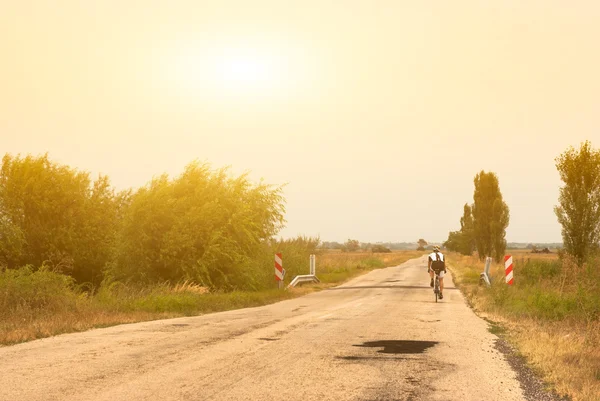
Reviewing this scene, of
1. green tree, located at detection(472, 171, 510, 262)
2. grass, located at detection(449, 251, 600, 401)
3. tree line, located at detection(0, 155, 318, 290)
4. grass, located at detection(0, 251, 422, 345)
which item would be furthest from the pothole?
green tree, located at detection(472, 171, 510, 262)

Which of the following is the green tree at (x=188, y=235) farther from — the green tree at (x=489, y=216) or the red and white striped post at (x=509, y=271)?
the green tree at (x=489, y=216)

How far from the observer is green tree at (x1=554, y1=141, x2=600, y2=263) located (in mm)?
30672

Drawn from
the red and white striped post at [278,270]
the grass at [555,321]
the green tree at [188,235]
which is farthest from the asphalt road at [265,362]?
the red and white striped post at [278,270]

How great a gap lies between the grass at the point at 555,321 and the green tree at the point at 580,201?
10.7 ft

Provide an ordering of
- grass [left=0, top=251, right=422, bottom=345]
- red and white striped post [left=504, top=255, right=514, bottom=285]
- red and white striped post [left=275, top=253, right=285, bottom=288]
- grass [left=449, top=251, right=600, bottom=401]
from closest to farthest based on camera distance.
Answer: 1. grass [left=449, top=251, right=600, bottom=401]
2. grass [left=0, top=251, right=422, bottom=345]
3. red and white striped post [left=504, top=255, right=514, bottom=285]
4. red and white striped post [left=275, top=253, right=285, bottom=288]

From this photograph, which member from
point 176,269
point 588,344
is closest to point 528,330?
point 588,344

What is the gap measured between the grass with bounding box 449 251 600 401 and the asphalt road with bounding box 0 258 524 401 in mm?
696

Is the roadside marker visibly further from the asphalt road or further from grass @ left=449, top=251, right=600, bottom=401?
the asphalt road

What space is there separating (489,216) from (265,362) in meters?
54.2

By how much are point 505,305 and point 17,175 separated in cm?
1997

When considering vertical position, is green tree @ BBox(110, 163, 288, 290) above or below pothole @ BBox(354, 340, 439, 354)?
above

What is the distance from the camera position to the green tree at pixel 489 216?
58781 mm

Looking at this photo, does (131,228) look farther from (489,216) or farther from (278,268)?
(489,216)

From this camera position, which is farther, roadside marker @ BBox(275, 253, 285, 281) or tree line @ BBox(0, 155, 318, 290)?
roadside marker @ BBox(275, 253, 285, 281)
